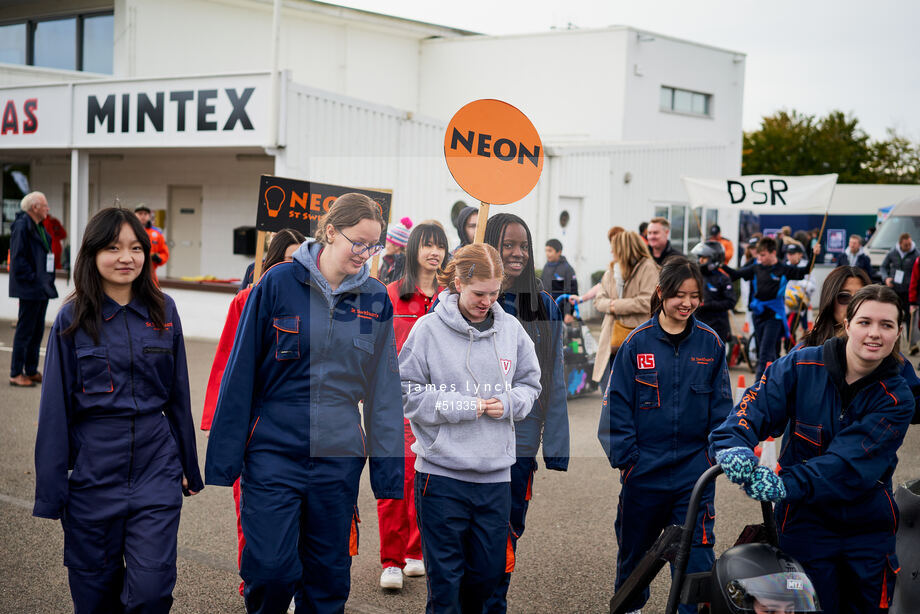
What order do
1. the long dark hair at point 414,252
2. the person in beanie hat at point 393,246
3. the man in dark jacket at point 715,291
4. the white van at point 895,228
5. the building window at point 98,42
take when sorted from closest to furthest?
the long dark hair at point 414,252 → the person in beanie hat at point 393,246 → the man in dark jacket at point 715,291 → the white van at point 895,228 → the building window at point 98,42

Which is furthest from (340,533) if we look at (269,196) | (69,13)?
(69,13)

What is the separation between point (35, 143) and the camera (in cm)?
1720

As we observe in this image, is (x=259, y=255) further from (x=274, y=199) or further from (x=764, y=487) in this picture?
(x=764, y=487)

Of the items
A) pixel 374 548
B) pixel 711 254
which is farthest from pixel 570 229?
pixel 374 548

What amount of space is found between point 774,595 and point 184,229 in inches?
786

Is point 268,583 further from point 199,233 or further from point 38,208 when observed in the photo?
point 199,233

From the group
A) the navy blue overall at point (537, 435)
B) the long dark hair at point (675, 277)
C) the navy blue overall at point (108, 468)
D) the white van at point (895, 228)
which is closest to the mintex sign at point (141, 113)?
the navy blue overall at point (537, 435)

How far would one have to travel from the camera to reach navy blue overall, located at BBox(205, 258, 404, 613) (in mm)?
3451

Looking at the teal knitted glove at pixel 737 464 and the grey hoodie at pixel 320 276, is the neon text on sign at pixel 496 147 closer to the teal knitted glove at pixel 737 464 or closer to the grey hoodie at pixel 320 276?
the grey hoodie at pixel 320 276

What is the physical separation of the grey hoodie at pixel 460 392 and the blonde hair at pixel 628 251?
3.86m

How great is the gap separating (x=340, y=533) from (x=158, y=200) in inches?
747

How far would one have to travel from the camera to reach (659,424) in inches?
163

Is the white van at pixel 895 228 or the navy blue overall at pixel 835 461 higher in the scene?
the white van at pixel 895 228

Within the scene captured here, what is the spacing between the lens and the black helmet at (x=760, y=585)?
8.50ft
